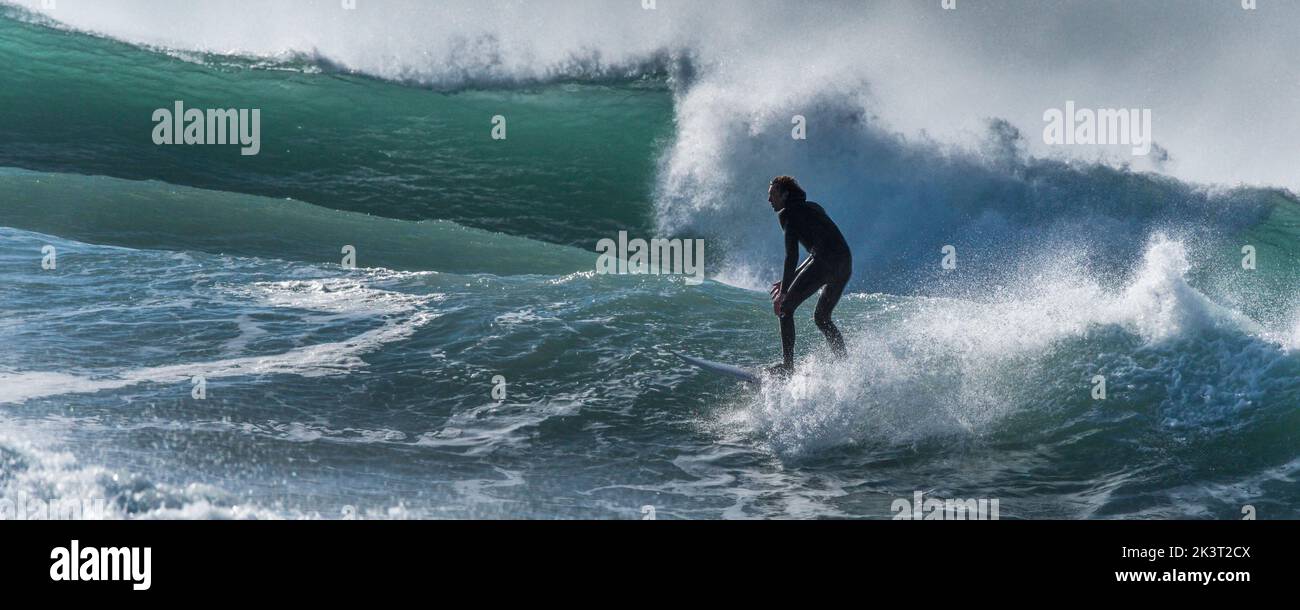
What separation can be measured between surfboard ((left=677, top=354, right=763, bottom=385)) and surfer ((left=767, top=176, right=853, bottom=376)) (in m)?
0.20

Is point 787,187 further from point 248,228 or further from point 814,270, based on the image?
point 248,228

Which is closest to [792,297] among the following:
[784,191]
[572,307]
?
[784,191]

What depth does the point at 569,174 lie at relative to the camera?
49.9 feet

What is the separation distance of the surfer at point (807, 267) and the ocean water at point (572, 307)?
275mm

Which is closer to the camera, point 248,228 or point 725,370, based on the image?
point 725,370

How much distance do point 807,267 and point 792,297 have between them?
0.25 m

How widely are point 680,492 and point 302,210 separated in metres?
10.1

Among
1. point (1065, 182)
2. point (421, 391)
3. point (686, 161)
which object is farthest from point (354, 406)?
point (1065, 182)

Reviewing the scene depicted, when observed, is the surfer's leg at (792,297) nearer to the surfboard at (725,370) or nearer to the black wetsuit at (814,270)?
the black wetsuit at (814,270)

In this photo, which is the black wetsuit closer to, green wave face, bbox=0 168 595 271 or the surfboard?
the surfboard

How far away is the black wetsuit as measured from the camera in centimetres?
775

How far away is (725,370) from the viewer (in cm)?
827

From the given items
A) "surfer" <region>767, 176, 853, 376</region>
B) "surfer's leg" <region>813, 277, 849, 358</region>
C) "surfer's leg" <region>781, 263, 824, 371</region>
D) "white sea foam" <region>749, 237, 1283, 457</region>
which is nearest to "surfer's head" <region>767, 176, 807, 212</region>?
"surfer" <region>767, 176, 853, 376</region>
